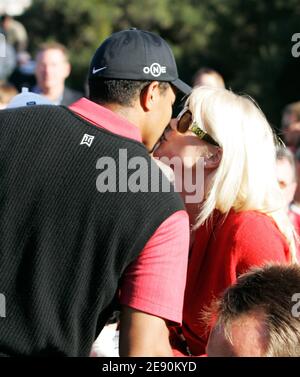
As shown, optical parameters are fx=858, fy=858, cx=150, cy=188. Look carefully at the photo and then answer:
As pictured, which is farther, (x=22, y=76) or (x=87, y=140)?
(x=22, y=76)

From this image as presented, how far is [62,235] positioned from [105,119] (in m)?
0.45

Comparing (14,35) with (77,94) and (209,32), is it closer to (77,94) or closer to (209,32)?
(77,94)

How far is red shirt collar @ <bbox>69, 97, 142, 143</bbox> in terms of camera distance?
293cm

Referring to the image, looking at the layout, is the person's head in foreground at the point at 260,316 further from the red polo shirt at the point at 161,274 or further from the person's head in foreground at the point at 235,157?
the person's head in foreground at the point at 235,157

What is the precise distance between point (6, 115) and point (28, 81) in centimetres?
883

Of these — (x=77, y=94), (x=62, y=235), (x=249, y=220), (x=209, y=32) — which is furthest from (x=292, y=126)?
(x=209, y=32)

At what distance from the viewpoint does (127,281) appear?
283 cm

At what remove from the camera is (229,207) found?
344cm

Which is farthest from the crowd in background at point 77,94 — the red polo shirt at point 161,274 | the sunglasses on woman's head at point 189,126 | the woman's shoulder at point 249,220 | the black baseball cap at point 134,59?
the woman's shoulder at point 249,220

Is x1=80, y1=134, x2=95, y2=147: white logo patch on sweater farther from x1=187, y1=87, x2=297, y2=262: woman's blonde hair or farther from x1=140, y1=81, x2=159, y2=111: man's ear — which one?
x1=187, y1=87, x2=297, y2=262: woman's blonde hair

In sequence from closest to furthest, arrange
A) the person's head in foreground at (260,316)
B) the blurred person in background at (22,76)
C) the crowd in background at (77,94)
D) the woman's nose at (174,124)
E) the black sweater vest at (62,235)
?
the person's head in foreground at (260,316) < the black sweater vest at (62,235) < the woman's nose at (174,124) < the crowd in background at (77,94) < the blurred person in background at (22,76)

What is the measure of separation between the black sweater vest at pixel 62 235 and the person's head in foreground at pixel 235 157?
68cm

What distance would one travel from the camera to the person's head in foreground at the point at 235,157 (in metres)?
3.44

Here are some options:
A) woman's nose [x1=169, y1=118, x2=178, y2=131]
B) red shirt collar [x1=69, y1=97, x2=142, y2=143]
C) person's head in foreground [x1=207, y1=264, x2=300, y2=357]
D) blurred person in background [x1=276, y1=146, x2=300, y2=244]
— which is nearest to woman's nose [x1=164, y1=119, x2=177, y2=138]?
woman's nose [x1=169, y1=118, x2=178, y2=131]
